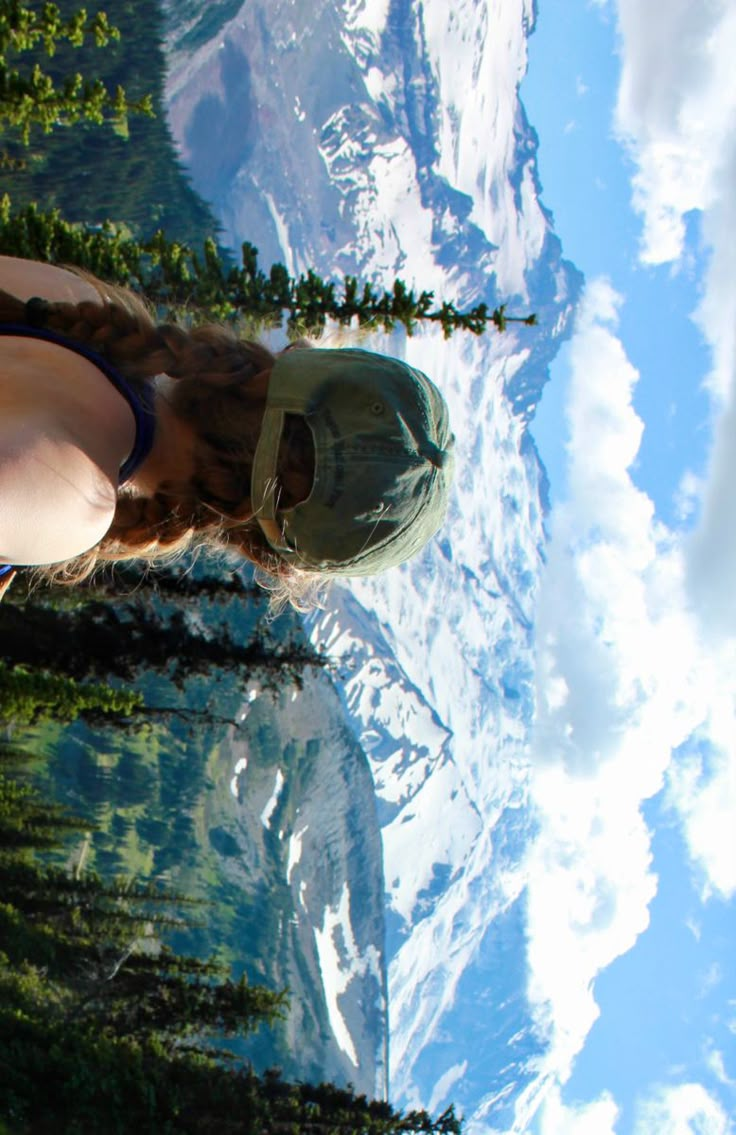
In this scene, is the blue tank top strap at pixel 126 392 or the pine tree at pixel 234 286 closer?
the blue tank top strap at pixel 126 392

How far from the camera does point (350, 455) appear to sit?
122 inches

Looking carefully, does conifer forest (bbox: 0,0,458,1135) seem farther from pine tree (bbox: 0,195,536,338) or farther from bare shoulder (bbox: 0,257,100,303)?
bare shoulder (bbox: 0,257,100,303)

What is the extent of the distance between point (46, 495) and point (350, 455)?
1.13 m

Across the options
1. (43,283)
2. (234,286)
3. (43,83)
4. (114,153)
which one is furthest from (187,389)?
(114,153)

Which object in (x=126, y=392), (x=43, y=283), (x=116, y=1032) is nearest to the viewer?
(x=126, y=392)

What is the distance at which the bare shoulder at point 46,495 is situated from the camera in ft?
7.52

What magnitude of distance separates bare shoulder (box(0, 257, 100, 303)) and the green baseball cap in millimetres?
787

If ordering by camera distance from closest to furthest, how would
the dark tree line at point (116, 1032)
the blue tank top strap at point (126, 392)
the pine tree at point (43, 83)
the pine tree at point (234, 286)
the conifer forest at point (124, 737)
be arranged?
1. the blue tank top strap at point (126, 392)
2. the pine tree at point (43, 83)
3. the pine tree at point (234, 286)
4. the conifer forest at point (124, 737)
5. the dark tree line at point (116, 1032)

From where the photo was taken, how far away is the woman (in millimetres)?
2816

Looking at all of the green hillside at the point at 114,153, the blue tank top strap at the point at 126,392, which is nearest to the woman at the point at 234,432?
the blue tank top strap at the point at 126,392

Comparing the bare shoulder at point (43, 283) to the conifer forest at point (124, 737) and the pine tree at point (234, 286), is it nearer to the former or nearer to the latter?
the conifer forest at point (124, 737)

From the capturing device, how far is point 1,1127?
24.2 m

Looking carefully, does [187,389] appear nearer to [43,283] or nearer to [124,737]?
[43,283]

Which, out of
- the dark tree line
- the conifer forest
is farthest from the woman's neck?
the dark tree line
